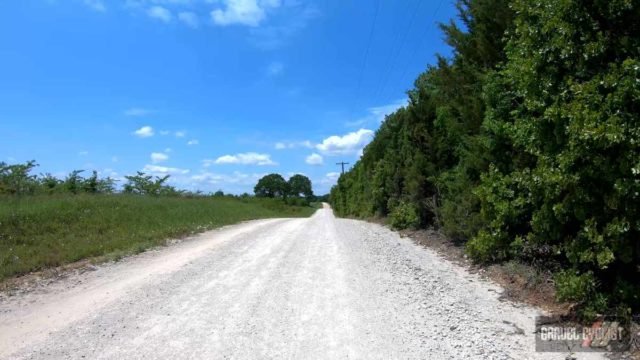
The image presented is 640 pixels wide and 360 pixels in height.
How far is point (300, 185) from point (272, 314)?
151572 mm

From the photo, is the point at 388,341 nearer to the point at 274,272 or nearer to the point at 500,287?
the point at 500,287

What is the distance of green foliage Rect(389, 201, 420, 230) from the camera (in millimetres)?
17678

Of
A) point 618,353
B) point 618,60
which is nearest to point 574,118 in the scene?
point 618,60

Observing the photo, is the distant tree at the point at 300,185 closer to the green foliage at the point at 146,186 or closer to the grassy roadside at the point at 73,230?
the green foliage at the point at 146,186

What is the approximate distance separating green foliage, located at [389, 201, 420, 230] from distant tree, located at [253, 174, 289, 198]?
114 meters

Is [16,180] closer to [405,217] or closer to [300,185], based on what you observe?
[405,217]

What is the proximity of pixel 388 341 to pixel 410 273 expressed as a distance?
4.03 m

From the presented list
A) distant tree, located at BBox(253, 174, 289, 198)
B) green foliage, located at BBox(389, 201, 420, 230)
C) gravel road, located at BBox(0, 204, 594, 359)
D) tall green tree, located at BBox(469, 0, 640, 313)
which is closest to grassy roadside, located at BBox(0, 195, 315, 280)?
gravel road, located at BBox(0, 204, 594, 359)

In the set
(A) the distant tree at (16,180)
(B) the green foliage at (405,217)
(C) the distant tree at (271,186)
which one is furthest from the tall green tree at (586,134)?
(C) the distant tree at (271,186)

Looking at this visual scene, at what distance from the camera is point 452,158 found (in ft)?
50.5

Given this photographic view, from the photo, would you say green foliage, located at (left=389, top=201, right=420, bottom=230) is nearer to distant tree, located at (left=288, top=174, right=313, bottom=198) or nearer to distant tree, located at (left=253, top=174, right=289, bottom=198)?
distant tree, located at (left=253, top=174, right=289, bottom=198)

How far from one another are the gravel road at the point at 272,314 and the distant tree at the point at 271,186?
123304mm

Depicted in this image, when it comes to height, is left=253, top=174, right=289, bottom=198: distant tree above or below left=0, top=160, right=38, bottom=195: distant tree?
above

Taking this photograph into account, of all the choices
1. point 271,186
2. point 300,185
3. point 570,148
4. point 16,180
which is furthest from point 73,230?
point 300,185
